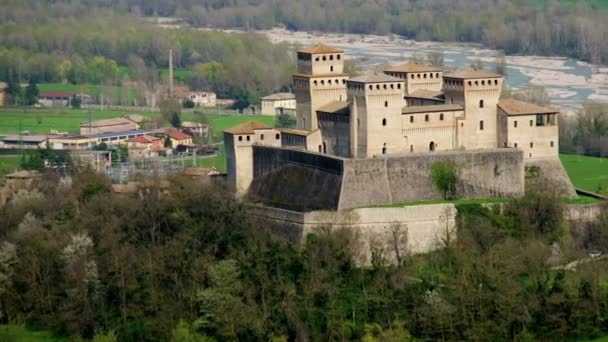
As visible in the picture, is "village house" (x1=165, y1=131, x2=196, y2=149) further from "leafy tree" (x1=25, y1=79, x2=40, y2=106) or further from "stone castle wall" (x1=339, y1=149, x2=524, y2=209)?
"stone castle wall" (x1=339, y1=149, x2=524, y2=209)

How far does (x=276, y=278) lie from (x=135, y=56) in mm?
50055

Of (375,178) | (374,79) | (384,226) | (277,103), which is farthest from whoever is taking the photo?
(277,103)

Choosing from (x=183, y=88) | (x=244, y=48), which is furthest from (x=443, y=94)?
(x=244, y=48)

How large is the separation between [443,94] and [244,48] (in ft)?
144

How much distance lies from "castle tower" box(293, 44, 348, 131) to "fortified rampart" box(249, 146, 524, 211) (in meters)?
1.44

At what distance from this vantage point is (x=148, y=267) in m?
40.8

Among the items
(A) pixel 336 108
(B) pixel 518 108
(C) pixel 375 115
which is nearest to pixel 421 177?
(C) pixel 375 115

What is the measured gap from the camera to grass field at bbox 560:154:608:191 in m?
49.3

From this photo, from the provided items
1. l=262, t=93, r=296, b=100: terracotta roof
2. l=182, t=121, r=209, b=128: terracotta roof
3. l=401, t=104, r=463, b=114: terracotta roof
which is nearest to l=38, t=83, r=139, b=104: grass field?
l=262, t=93, r=296, b=100: terracotta roof

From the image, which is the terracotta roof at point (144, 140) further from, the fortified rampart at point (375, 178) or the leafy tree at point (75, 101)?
the fortified rampart at point (375, 178)

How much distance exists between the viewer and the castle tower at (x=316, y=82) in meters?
44.7

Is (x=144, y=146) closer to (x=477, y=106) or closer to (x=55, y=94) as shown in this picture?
(x=55, y=94)

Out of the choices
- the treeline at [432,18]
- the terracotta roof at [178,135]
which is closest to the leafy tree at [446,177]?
the terracotta roof at [178,135]

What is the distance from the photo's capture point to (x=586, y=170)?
174 feet
